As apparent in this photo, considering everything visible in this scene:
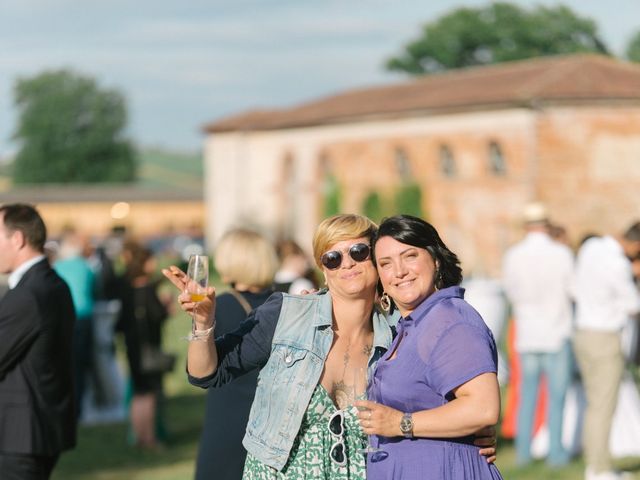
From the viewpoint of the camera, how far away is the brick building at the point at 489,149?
45.2 m

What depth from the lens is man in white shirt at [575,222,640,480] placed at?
8438mm

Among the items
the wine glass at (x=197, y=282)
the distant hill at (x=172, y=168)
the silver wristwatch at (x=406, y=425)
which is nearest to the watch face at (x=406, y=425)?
the silver wristwatch at (x=406, y=425)

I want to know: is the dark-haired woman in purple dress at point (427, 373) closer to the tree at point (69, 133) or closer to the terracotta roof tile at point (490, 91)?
the terracotta roof tile at point (490, 91)

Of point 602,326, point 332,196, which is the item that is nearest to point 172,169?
point 332,196

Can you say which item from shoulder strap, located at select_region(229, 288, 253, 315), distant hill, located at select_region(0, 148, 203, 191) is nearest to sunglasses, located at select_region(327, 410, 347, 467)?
shoulder strap, located at select_region(229, 288, 253, 315)

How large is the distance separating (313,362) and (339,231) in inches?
18.0

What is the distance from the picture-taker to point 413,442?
372 cm

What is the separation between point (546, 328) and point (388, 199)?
145ft

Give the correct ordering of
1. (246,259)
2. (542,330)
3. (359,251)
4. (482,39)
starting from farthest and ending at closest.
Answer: (482,39) → (542,330) → (246,259) → (359,251)

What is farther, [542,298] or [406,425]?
[542,298]

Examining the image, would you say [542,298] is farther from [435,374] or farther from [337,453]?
[435,374]

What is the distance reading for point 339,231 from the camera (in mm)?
4141

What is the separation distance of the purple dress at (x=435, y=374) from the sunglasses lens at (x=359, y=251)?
1.21ft

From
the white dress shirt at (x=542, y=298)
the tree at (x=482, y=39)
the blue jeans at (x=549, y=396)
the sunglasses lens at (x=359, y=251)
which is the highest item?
the tree at (x=482, y=39)
